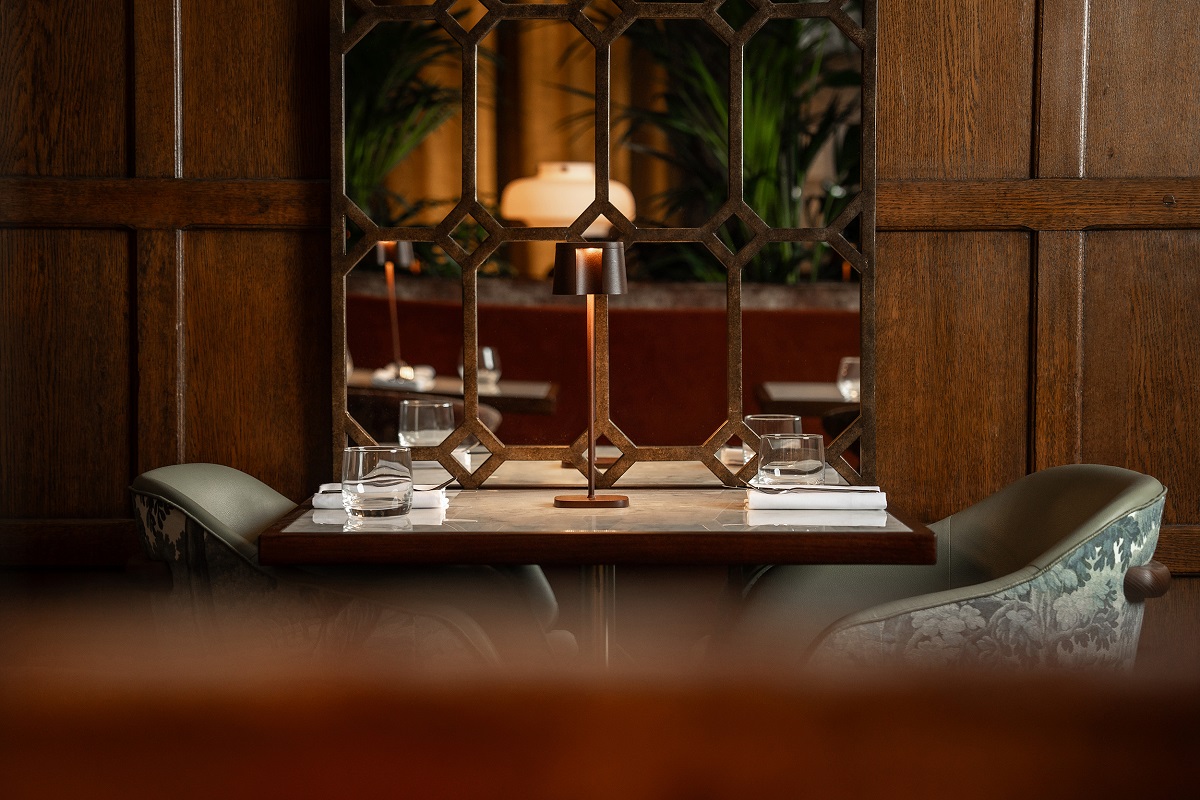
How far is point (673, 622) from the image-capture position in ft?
9.15

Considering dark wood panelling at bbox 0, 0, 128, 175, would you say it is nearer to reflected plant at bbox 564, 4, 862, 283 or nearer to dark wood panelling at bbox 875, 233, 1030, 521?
reflected plant at bbox 564, 4, 862, 283

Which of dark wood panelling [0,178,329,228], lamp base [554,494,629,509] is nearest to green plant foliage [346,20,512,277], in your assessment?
dark wood panelling [0,178,329,228]

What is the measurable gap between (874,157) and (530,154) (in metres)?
0.75

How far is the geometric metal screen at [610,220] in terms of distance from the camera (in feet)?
7.82

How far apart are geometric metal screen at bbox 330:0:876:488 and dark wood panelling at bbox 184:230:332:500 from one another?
0.28 feet

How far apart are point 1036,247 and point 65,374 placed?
2.01 m

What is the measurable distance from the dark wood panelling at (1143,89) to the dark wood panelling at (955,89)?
14 centimetres

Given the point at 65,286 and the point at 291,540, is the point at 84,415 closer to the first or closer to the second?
the point at 65,286

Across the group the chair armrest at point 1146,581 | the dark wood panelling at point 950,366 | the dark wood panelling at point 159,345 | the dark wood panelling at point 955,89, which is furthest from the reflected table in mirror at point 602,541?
the dark wood panelling at point 955,89

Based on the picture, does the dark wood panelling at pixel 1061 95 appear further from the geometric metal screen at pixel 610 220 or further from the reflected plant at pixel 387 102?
the reflected plant at pixel 387 102

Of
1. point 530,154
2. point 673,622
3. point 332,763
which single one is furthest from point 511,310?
point 332,763

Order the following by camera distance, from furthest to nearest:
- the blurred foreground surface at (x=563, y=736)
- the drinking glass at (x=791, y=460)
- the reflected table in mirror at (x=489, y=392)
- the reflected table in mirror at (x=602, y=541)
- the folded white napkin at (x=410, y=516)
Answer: the reflected table in mirror at (x=489, y=392)
the drinking glass at (x=791, y=460)
the folded white napkin at (x=410, y=516)
the reflected table in mirror at (x=602, y=541)
the blurred foreground surface at (x=563, y=736)

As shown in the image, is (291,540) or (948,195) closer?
(291,540)

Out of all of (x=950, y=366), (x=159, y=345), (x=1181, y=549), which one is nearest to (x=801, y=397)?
(x=950, y=366)
